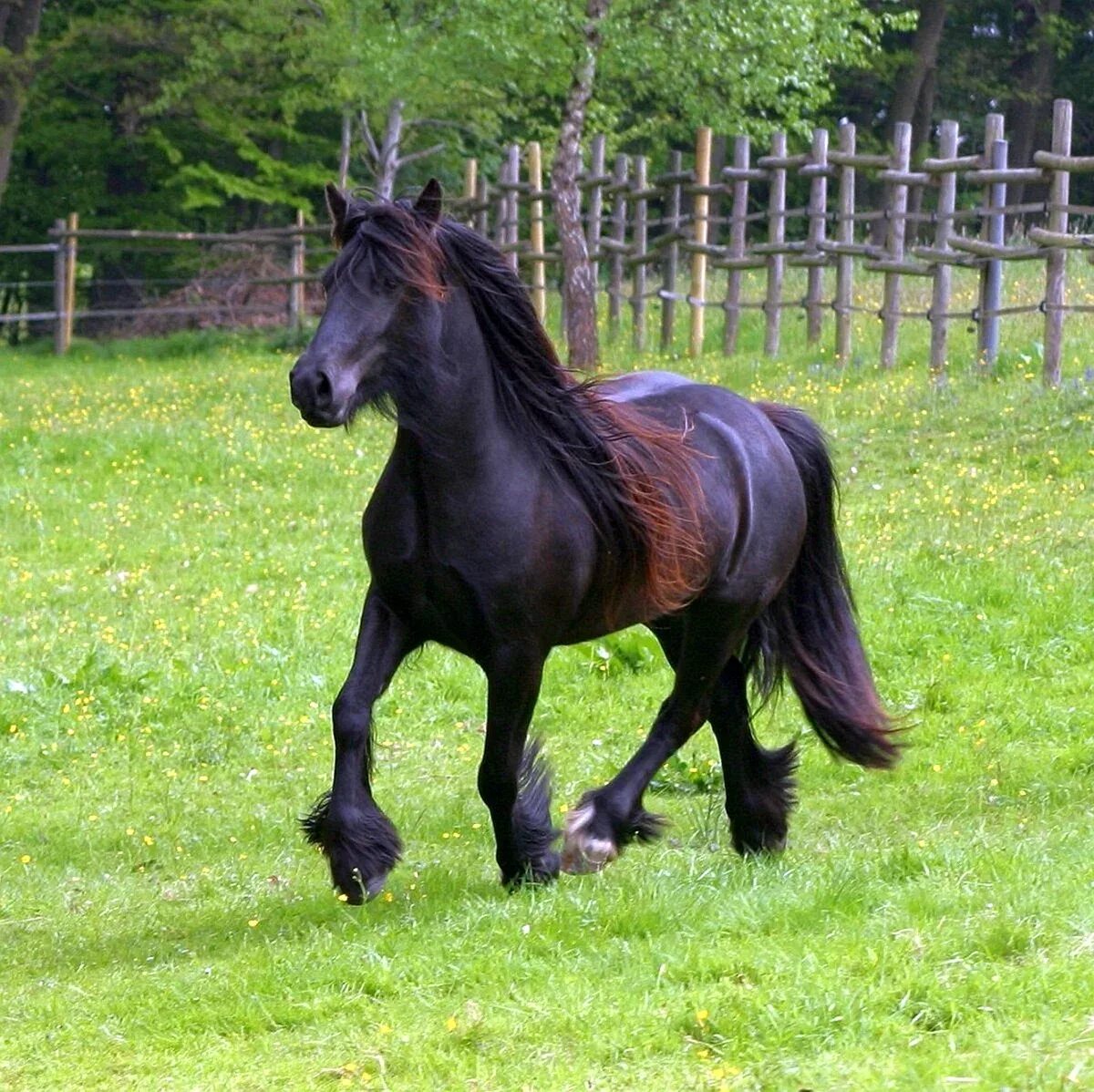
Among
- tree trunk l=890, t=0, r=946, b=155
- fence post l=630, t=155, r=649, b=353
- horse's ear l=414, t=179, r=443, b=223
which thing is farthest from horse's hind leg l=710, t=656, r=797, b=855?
tree trunk l=890, t=0, r=946, b=155

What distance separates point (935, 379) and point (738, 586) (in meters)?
11.2

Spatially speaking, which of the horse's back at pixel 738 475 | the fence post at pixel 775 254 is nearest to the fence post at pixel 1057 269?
the fence post at pixel 775 254

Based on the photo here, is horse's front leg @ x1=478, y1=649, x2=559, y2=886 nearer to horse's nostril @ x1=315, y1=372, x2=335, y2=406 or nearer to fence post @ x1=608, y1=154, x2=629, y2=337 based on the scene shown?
horse's nostril @ x1=315, y1=372, x2=335, y2=406

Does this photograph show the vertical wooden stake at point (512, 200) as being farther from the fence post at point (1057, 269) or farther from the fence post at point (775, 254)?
Answer: the fence post at point (1057, 269)

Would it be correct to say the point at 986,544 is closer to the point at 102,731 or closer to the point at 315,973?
the point at 102,731

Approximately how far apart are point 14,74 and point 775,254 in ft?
51.3

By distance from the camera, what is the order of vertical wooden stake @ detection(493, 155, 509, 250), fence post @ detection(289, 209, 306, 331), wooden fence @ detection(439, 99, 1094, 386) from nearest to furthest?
Result: wooden fence @ detection(439, 99, 1094, 386) < vertical wooden stake @ detection(493, 155, 509, 250) < fence post @ detection(289, 209, 306, 331)

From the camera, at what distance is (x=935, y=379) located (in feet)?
55.8

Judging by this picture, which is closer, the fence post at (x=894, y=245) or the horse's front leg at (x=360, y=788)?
the horse's front leg at (x=360, y=788)

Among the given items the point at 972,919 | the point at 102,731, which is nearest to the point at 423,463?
the point at 972,919

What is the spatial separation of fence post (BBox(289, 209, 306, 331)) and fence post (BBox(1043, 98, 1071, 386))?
14.9 metres

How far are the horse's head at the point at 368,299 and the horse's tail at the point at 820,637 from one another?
218cm

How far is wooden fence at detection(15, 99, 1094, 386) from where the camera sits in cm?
1692

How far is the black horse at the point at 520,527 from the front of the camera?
522 centimetres
